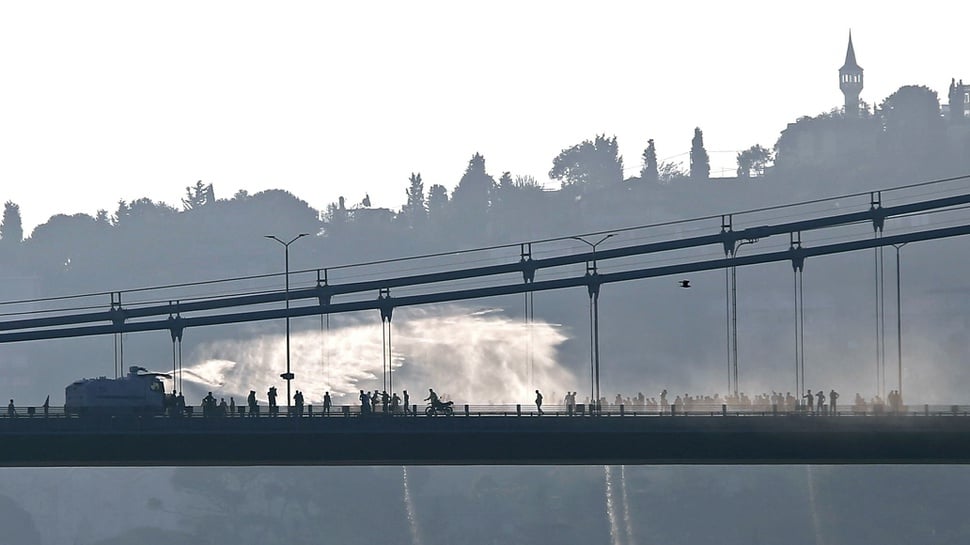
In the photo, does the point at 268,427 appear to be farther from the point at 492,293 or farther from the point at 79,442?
the point at 492,293

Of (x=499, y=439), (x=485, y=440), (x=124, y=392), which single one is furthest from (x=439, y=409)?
(x=124, y=392)

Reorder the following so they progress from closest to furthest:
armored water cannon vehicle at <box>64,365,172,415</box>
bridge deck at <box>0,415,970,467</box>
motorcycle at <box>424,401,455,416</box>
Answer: bridge deck at <box>0,415,970,467</box> < motorcycle at <box>424,401,455,416</box> < armored water cannon vehicle at <box>64,365,172,415</box>

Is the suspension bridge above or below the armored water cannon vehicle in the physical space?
below

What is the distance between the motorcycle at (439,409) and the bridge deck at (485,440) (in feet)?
5.05

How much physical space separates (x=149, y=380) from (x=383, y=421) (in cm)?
3360

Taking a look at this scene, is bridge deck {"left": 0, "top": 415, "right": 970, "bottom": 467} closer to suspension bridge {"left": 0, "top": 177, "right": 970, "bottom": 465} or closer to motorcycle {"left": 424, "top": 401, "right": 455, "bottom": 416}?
suspension bridge {"left": 0, "top": 177, "right": 970, "bottom": 465}

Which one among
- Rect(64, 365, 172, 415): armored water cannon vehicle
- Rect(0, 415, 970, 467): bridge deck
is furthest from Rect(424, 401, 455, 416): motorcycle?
Rect(64, 365, 172, 415): armored water cannon vehicle

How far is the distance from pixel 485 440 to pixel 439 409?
4343 millimetres

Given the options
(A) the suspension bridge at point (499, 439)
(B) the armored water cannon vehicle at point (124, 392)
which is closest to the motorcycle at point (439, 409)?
(A) the suspension bridge at point (499, 439)

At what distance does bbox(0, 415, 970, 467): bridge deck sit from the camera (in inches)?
3113

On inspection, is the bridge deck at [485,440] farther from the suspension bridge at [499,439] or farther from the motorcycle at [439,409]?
the motorcycle at [439,409]

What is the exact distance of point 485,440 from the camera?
81875 millimetres

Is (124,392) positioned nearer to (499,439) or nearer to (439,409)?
(439,409)

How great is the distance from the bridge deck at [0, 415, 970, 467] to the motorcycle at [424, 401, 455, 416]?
154cm
